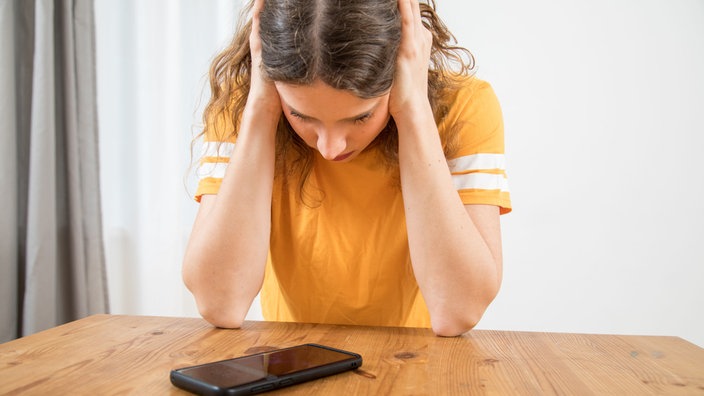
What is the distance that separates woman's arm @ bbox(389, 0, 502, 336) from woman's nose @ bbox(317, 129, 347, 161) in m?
0.13

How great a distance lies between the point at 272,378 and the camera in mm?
596

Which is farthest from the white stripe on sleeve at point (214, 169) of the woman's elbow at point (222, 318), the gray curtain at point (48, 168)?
the gray curtain at point (48, 168)

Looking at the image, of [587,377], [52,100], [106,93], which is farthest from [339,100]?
[106,93]

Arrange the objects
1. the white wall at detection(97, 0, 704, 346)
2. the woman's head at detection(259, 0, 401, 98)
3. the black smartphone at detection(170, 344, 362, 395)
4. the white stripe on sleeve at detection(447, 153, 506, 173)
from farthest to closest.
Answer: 1. the white wall at detection(97, 0, 704, 346)
2. the white stripe on sleeve at detection(447, 153, 506, 173)
3. the woman's head at detection(259, 0, 401, 98)
4. the black smartphone at detection(170, 344, 362, 395)

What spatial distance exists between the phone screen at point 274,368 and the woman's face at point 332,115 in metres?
0.33

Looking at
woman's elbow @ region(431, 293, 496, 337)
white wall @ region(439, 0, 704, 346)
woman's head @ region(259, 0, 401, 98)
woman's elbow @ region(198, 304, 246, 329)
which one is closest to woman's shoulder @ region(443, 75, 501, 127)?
woman's head @ region(259, 0, 401, 98)

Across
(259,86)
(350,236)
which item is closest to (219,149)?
(259,86)

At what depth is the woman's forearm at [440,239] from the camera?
0.92 m

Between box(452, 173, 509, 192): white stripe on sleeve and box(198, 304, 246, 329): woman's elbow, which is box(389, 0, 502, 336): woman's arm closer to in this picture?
box(452, 173, 509, 192): white stripe on sleeve

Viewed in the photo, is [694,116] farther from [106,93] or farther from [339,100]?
[106,93]

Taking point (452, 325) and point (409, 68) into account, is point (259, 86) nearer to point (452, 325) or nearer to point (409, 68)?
point (409, 68)

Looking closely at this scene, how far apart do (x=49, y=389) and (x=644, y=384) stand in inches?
24.1

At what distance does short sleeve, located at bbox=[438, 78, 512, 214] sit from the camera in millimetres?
1014

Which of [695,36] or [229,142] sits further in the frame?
[695,36]
